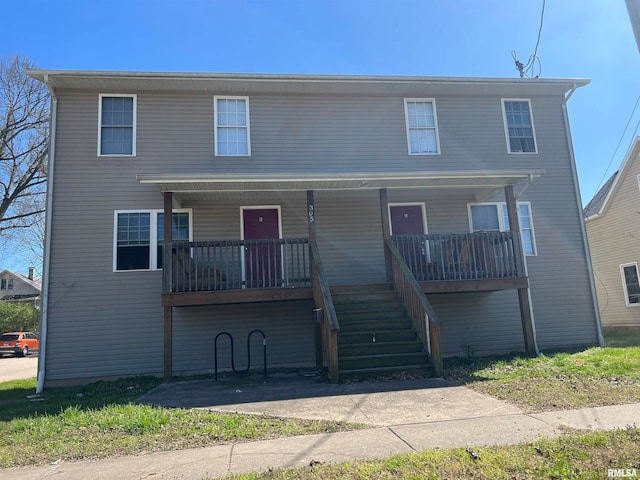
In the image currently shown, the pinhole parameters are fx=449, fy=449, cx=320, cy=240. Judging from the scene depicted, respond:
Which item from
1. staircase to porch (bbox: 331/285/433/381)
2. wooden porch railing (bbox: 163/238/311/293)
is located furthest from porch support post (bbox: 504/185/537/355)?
wooden porch railing (bbox: 163/238/311/293)

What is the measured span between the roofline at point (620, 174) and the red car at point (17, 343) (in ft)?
97.3

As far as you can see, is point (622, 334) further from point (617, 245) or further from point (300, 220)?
point (300, 220)

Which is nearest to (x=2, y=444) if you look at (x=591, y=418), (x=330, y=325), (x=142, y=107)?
(x=330, y=325)

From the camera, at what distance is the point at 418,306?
827cm

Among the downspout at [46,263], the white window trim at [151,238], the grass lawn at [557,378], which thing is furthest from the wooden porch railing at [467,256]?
the downspout at [46,263]

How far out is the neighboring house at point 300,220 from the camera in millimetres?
9281

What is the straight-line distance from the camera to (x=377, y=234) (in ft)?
36.7

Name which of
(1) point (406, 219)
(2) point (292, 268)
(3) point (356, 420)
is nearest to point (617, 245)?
(1) point (406, 219)

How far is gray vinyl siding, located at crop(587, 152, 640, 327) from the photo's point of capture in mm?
16297

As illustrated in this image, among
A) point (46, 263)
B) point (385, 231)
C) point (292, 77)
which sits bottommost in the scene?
point (46, 263)

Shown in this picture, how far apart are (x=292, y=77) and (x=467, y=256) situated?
591 cm

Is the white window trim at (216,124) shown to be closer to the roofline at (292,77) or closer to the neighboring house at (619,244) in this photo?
the roofline at (292,77)

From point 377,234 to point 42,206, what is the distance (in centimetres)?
2209

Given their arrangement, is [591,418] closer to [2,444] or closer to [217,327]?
[2,444]
